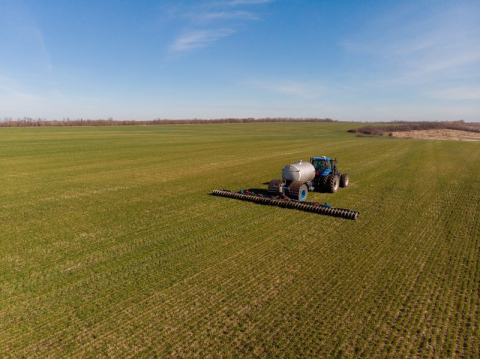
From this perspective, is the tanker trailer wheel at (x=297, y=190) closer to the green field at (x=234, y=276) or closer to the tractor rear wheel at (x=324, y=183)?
the green field at (x=234, y=276)

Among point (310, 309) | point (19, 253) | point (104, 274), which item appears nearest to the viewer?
point (310, 309)

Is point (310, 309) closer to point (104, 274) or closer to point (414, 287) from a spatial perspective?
point (414, 287)

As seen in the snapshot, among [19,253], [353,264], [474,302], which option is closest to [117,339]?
[19,253]

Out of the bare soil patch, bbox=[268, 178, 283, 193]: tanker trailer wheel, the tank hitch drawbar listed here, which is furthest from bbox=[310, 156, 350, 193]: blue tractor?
the bare soil patch

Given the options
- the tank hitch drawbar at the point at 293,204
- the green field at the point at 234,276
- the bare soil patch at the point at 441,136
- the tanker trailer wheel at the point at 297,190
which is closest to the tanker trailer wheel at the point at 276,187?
the tank hitch drawbar at the point at 293,204

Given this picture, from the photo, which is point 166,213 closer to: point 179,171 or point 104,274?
point 104,274

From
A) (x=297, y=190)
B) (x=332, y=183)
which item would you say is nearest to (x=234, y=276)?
(x=297, y=190)

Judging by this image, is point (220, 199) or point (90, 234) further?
point (220, 199)

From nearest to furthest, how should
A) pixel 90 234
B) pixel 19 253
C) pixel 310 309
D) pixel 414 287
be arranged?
pixel 310 309 < pixel 414 287 < pixel 19 253 < pixel 90 234
